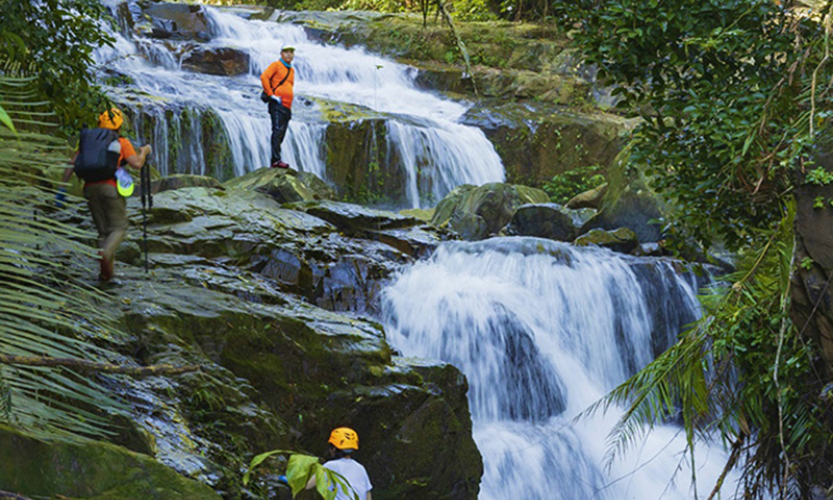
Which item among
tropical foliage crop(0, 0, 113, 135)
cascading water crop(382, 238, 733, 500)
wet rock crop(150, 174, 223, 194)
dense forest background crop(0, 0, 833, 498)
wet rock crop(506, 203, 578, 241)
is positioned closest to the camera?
dense forest background crop(0, 0, 833, 498)

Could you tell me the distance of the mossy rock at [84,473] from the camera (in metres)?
1.38

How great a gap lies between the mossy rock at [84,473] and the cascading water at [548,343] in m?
6.25

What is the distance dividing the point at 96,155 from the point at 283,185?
6396mm

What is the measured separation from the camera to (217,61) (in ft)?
64.7

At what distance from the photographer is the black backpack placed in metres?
5.71

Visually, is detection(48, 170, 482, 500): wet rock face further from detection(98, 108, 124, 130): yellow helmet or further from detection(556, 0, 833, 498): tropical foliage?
detection(556, 0, 833, 498): tropical foliage

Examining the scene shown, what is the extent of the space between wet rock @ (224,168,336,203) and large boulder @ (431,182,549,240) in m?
2.30

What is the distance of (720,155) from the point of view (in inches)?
170

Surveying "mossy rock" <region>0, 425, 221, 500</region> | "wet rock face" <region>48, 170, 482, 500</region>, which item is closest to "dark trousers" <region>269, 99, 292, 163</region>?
"wet rock face" <region>48, 170, 482, 500</region>

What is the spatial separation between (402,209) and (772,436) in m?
13.1

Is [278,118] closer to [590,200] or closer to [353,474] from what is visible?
[590,200]

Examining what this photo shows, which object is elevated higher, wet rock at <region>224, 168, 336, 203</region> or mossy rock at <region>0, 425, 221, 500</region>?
mossy rock at <region>0, 425, 221, 500</region>

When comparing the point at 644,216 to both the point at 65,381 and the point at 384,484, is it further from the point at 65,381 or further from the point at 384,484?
the point at 65,381

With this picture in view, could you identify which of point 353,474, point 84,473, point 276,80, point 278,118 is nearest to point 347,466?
point 353,474
